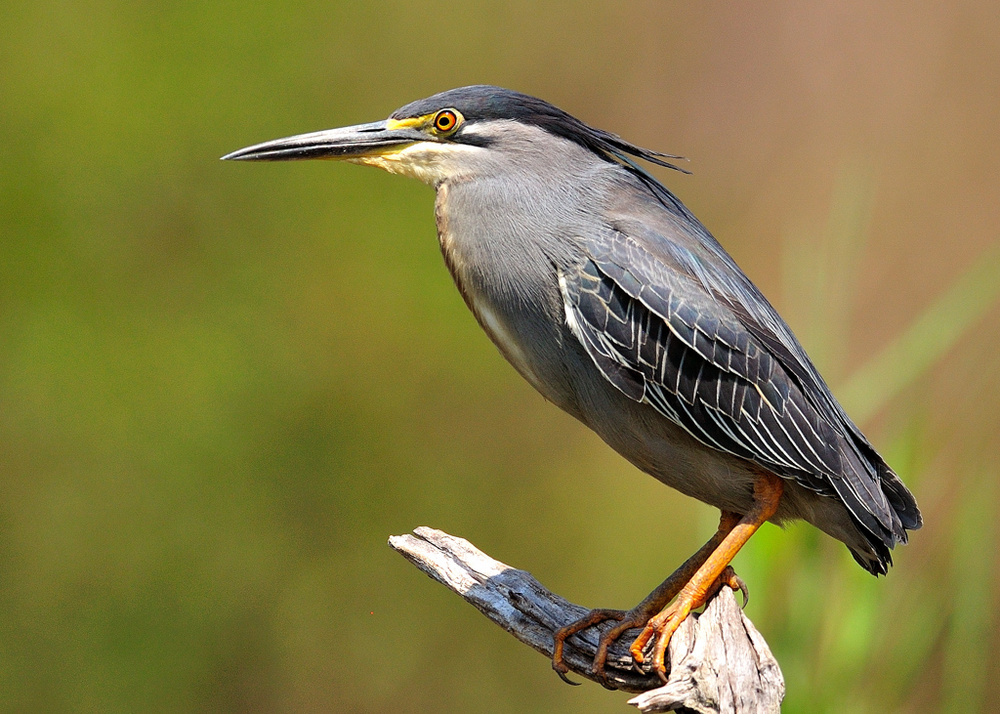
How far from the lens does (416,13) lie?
525 cm

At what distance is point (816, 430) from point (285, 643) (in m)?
2.94

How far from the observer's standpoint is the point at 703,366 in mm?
2469

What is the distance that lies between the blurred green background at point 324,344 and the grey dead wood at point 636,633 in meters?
1.56

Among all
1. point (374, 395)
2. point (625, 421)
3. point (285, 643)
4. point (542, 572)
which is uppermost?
point (625, 421)

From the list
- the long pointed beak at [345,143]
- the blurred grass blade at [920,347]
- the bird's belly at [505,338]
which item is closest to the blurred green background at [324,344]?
the blurred grass blade at [920,347]

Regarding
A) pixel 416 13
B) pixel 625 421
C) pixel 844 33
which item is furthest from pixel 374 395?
pixel 844 33

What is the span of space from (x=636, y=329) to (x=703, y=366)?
0.64ft

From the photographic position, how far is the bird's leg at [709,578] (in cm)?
240

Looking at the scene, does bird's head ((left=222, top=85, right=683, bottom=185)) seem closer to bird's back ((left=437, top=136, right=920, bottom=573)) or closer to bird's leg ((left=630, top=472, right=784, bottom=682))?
bird's back ((left=437, top=136, right=920, bottom=573))

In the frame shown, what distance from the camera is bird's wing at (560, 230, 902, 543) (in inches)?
95.1

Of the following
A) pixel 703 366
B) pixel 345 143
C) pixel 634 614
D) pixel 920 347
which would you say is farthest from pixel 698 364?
pixel 345 143

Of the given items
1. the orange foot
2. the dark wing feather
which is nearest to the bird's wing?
the dark wing feather

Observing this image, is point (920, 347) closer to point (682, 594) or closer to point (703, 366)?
point (703, 366)

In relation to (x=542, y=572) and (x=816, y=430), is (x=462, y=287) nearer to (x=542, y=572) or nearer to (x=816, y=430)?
(x=816, y=430)
